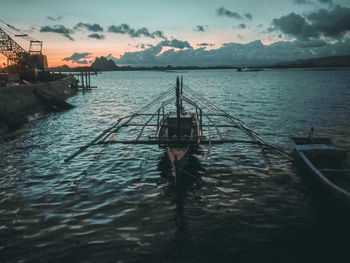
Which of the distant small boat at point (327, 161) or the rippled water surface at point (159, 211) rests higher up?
the distant small boat at point (327, 161)

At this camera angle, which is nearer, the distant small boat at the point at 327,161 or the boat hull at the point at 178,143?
the boat hull at the point at 178,143

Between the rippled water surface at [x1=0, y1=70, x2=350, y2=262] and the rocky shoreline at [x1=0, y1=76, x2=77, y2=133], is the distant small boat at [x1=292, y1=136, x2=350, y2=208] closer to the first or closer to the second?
the rippled water surface at [x1=0, y1=70, x2=350, y2=262]

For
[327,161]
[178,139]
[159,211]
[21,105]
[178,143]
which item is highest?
[21,105]

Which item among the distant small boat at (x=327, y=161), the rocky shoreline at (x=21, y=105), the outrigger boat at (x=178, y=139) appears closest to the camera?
the distant small boat at (x=327, y=161)

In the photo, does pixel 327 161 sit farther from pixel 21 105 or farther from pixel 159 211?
pixel 21 105

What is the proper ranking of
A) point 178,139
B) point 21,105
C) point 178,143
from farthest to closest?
point 21,105 → point 178,139 → point 178,143

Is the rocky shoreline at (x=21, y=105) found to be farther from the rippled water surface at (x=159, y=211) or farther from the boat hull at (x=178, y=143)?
the boat hull at (x=178, y=143)

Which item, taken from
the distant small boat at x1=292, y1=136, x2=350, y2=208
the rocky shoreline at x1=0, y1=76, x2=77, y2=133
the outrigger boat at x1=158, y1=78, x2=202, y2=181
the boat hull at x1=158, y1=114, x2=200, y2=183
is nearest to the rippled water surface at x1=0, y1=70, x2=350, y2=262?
the distant small boat at x1=292, y1=136, x2=350, y2=208

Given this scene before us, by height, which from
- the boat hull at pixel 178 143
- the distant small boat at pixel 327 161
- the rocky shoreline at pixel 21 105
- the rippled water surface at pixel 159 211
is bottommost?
the rippled water surface at pixel 159 211

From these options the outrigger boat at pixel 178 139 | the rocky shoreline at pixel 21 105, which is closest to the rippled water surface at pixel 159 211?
the outrigger boat at pixel 178 139

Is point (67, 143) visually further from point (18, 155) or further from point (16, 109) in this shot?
point (16, 109)

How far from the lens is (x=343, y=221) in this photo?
10961 millimetres

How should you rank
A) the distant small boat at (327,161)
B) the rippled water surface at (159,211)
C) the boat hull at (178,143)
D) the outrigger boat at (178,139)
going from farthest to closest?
the outrigger boat at (178,139) → the distant small boat at (327,161) → the boat hull at (178,143) → the rippled water surface at (159,211)

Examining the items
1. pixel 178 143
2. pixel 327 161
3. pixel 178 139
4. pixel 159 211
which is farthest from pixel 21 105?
pixel 327 161
